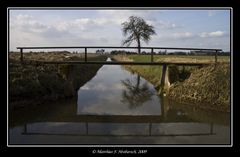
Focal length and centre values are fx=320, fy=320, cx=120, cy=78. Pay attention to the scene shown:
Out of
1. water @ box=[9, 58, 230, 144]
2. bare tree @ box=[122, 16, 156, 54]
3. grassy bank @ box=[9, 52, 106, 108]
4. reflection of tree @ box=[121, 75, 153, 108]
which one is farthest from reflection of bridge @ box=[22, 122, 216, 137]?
bare tree @ box=[122, 16, 156, 54]

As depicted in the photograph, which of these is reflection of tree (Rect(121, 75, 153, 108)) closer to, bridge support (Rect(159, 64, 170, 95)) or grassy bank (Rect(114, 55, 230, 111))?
bridge support (Rect(159, 64, 170, 95))

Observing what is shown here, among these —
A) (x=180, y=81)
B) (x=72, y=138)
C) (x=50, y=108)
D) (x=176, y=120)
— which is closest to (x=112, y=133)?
(x=72, y=138)

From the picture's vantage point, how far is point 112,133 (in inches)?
463

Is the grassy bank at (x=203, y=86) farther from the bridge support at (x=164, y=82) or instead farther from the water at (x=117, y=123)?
the water at (x=117, y=123)

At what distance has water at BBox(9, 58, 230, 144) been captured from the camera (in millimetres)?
11125

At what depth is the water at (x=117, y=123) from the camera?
11.1m

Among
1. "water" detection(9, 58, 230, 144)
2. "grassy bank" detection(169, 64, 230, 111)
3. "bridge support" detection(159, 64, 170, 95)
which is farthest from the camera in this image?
"bridge support" detection(159, 64, 170, 95)

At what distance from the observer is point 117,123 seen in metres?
13.5

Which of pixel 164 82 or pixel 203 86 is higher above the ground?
pixel 164 82

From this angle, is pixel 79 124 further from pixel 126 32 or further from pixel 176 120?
pixel 126 32

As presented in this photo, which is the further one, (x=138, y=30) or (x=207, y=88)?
(x=138, y=30)

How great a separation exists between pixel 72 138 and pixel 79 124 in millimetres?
2395

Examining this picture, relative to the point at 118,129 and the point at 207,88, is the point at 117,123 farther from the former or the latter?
the point at 207,88

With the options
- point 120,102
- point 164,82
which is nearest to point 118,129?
point 120,102
